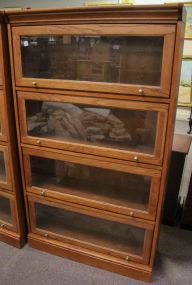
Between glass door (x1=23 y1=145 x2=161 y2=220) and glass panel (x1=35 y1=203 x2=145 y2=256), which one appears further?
glass panel (x1=35 y1=203 x2=145 y2=256)

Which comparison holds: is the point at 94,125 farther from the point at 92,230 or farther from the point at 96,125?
the point at 92,230

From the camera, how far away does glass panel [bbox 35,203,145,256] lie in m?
1.63

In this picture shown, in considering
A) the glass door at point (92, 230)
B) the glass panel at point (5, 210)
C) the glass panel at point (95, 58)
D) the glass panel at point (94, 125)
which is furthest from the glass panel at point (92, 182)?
the glass panel at point (95, 58)

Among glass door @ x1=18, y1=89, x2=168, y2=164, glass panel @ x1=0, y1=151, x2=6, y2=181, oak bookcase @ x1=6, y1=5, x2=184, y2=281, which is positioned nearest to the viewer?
oak bookcase @ x1=6, y1=5, x2=184, y2=281

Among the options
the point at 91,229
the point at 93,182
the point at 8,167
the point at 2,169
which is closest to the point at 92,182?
the point at 93,182

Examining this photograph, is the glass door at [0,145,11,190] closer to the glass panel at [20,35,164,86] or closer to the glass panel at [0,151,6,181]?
the glass panel at [0,151,6,181]

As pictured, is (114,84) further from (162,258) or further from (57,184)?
(162,258)

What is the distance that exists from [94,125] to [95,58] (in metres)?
0.38

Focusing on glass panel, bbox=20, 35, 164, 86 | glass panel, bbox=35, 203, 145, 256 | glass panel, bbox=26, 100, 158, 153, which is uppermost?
glass panel, bbox=20, 35, 164, 86

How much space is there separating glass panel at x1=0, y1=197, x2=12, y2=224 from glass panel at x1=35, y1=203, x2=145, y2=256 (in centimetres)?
27

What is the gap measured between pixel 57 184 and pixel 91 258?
22.0 inches

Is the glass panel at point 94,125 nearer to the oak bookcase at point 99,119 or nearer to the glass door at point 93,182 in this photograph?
the oak bookcase at point 99,119

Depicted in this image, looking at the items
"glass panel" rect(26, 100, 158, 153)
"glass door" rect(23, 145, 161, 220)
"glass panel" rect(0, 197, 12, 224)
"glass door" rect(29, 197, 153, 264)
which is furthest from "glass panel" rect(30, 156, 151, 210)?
"glass panel" rect(0, 197, 12, 224)

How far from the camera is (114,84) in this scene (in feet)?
3.99
